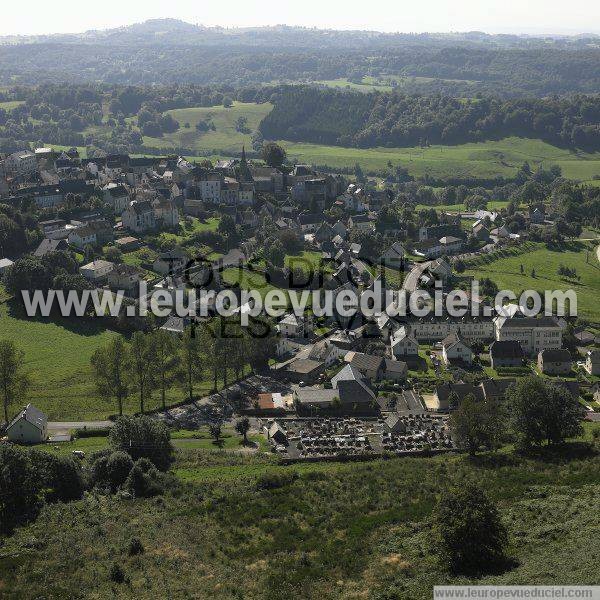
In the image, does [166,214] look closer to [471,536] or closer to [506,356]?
[506,356]

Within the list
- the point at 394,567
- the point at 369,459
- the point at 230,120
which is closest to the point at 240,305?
the point at 369,459

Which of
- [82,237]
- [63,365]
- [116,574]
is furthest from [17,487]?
[82,237]

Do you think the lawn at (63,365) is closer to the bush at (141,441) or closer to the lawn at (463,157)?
the bush at (141,441)

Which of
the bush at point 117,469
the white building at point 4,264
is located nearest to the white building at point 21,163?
the white building at point 4,264

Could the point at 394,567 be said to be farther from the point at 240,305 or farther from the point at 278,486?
the point at 240,305

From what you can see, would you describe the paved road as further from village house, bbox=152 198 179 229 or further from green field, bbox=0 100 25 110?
green field, bbox=0 100 25 110

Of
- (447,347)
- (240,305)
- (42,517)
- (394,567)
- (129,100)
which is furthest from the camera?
(129,100)

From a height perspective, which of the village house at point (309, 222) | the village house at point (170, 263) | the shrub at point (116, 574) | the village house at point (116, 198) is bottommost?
the shrub at point (116, 574)
